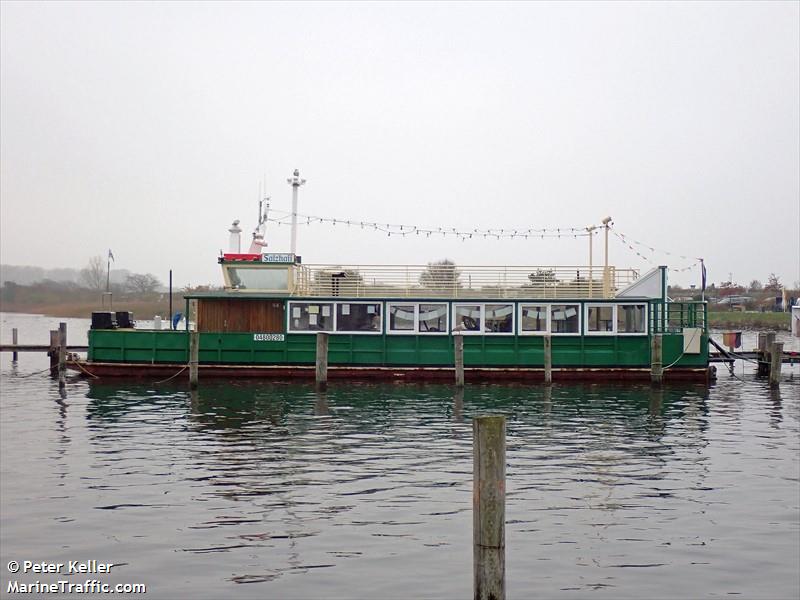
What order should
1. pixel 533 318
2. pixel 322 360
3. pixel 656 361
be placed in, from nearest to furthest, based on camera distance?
Answer: pixel 322 360 < pixel 656 361 < pixel 533 318

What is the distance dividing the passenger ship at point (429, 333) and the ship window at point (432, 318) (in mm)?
39

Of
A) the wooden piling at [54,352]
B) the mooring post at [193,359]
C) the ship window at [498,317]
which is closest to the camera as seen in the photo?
the mooring post at [193,359]

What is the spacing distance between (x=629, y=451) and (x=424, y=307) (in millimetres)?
Result: 14845

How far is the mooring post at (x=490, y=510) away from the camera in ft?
27.7

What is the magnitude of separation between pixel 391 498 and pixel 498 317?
18.9 m

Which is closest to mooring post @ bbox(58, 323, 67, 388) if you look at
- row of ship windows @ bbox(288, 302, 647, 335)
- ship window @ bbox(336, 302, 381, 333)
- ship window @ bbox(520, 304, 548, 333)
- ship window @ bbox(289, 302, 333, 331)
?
ship window @ bbox(289, 302, 333, 331)

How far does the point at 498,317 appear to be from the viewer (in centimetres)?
3256

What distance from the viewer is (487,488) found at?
8477mm

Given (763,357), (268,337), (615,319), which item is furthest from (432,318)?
(763,357)

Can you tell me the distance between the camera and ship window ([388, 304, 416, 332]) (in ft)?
107

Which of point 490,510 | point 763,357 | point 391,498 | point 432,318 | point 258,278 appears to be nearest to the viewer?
point 490,510

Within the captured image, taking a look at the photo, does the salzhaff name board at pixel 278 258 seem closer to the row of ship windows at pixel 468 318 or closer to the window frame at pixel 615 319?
the row of ship windows at pixel 468 318

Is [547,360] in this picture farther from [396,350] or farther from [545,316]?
[396,350]

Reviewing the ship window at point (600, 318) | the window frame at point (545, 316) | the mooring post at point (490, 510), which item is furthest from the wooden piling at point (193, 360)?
the mooring post at point (490, 510)
